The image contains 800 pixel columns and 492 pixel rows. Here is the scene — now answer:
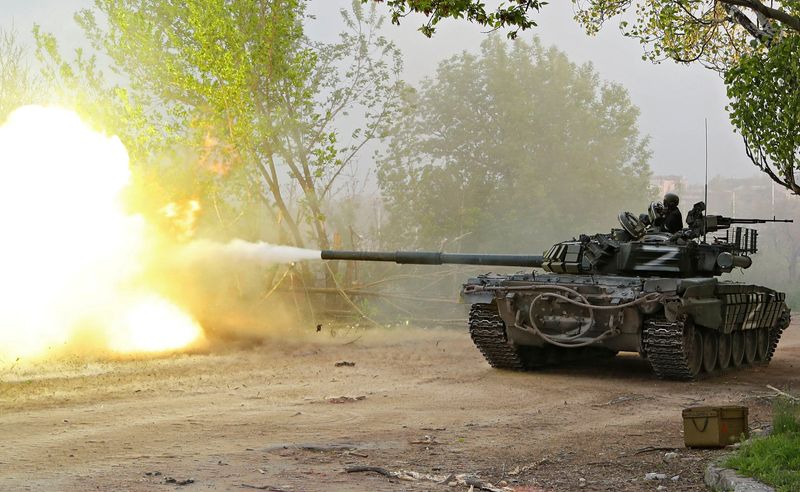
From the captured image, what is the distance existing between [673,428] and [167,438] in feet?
17.0

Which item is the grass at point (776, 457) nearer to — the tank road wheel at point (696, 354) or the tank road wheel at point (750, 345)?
the tank road wheel at point (696, 354)

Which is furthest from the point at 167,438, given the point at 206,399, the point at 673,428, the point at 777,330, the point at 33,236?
the point at 777,330

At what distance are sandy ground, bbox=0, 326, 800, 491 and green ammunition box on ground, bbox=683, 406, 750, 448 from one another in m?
0.13

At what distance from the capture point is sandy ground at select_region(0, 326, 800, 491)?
27.1 ft

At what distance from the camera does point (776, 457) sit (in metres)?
8.08

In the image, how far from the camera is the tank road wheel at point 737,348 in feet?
55.1

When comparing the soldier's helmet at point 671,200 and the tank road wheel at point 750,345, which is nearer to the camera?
the soldier's helmet at point 671,200

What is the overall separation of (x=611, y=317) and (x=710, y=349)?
253cm

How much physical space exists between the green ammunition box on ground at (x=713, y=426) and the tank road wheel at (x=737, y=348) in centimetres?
765

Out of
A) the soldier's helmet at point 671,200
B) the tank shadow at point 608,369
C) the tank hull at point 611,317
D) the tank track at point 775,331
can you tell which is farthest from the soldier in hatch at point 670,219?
the tank track at point 775,331

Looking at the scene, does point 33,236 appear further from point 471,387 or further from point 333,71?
point 333,71

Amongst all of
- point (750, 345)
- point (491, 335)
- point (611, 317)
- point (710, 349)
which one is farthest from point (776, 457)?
point (750, 345)

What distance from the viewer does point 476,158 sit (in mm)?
42719

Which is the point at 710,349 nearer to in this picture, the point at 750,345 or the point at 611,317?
the point at 750,345
